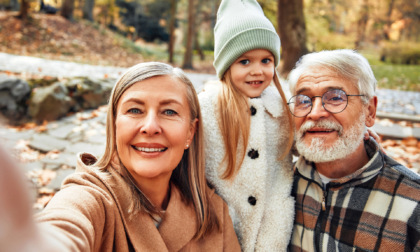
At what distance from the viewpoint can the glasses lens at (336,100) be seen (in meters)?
2.13

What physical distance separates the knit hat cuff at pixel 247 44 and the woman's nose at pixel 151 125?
112cm

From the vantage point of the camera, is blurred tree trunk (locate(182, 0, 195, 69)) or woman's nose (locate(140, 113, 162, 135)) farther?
blurred tree trunk (locate(182, 0, 195, 69))

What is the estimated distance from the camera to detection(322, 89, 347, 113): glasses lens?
2129mm

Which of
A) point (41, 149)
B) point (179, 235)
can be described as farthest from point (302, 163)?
point (41, 149)

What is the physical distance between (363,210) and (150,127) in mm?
1479

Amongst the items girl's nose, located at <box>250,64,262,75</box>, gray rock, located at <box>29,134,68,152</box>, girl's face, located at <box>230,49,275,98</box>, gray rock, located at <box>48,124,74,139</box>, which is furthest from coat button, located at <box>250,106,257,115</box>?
gray rock, located at <box>48,124,74,139</box>

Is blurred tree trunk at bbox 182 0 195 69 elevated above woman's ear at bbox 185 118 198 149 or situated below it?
above

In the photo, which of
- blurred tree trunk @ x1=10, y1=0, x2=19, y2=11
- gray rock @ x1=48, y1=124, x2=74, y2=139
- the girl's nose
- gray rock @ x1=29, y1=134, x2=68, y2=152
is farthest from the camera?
blurred tree trunk @ x1=10, y1=0, x2=19, y2=11

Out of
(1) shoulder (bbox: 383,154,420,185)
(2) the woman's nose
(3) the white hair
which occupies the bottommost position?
(1) shoulder (bbox: 383,154,420,185)

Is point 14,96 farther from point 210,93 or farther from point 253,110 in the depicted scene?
point 253,110

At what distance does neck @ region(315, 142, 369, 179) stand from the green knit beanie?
1.02 meters

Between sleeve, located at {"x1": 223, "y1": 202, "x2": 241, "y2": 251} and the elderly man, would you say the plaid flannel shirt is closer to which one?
the elderly man

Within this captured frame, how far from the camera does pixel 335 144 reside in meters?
2.12

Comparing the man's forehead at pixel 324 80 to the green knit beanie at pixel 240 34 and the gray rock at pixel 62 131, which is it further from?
the gray rock at pixel 62 131
